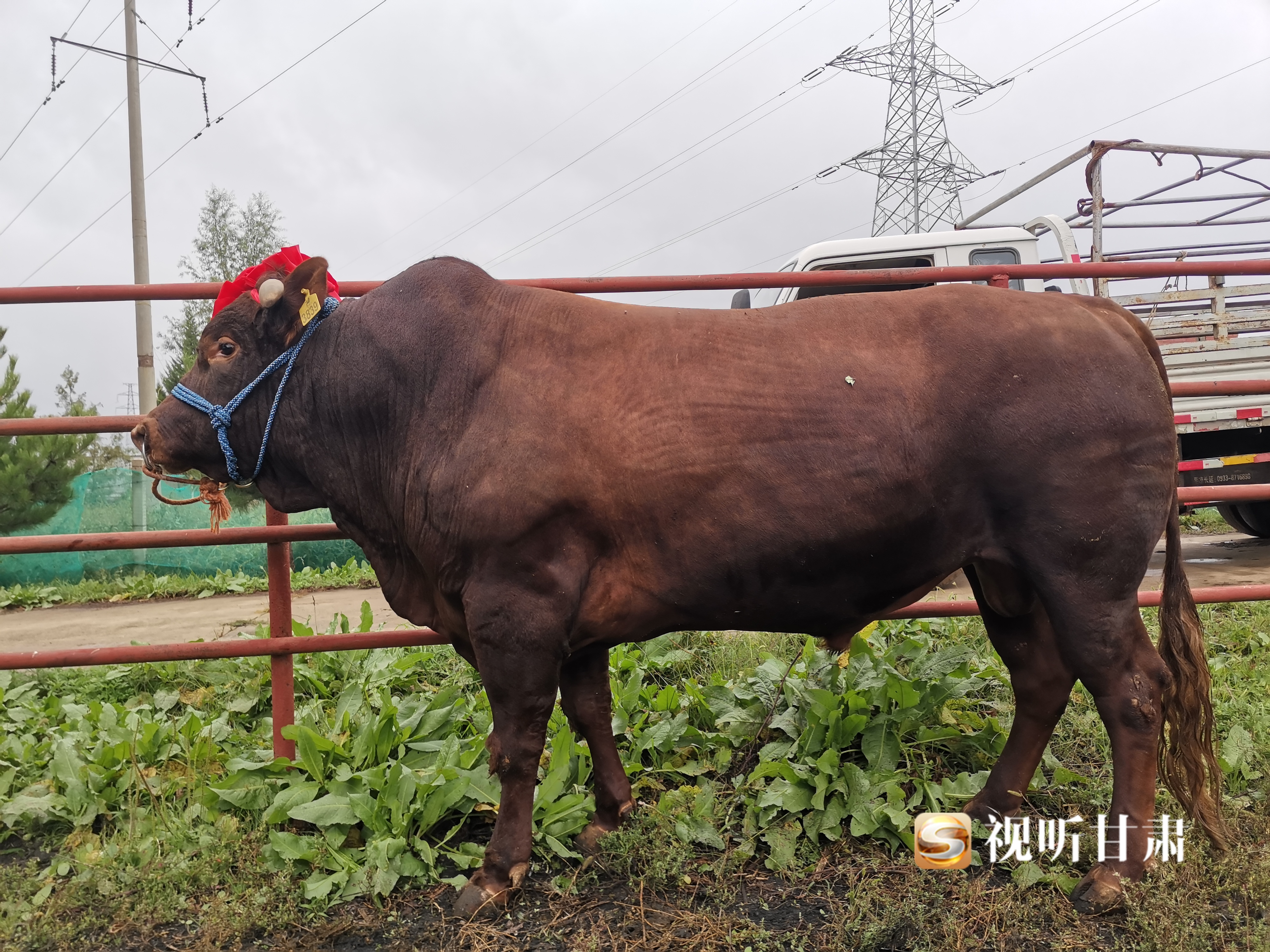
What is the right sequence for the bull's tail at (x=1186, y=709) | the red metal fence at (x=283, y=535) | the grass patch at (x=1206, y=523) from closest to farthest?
the bull's tail at (x=1186, y=709)
the red metal fence at (x=283, y=535)
the grass patch at (x=1206, y=523)

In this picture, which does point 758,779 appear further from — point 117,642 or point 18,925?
point 117,642

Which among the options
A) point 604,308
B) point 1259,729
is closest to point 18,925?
point 604,308

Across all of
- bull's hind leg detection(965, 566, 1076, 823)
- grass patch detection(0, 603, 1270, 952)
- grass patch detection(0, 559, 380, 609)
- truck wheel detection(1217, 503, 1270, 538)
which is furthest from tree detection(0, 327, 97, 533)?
truck wheel detection(1217, 503, 1270, 538)

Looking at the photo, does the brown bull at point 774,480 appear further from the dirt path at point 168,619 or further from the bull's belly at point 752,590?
the dirt path at point 168,619

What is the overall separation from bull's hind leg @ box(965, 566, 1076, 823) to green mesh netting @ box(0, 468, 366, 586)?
750 centimetres

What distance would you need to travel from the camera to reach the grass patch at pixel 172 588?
8219 mm

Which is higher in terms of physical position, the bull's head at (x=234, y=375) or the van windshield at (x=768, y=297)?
the van windshield at (x=768, y=297)

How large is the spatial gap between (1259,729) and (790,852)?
2.00 metres

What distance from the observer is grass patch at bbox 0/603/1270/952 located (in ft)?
8.13

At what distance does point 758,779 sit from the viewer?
318 cm

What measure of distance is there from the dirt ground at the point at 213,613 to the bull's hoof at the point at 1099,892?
294 cm

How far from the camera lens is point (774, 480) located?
2508mm

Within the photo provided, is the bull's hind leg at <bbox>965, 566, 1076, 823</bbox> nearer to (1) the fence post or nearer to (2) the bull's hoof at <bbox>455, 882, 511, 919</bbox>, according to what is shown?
(2) the bull's hoof at <bbox>455, 882, 511, 919</bbox>

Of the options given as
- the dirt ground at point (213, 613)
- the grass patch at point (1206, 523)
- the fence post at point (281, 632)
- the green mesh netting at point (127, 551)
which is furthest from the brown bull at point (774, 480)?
the grass patch at point (1206, 523)
